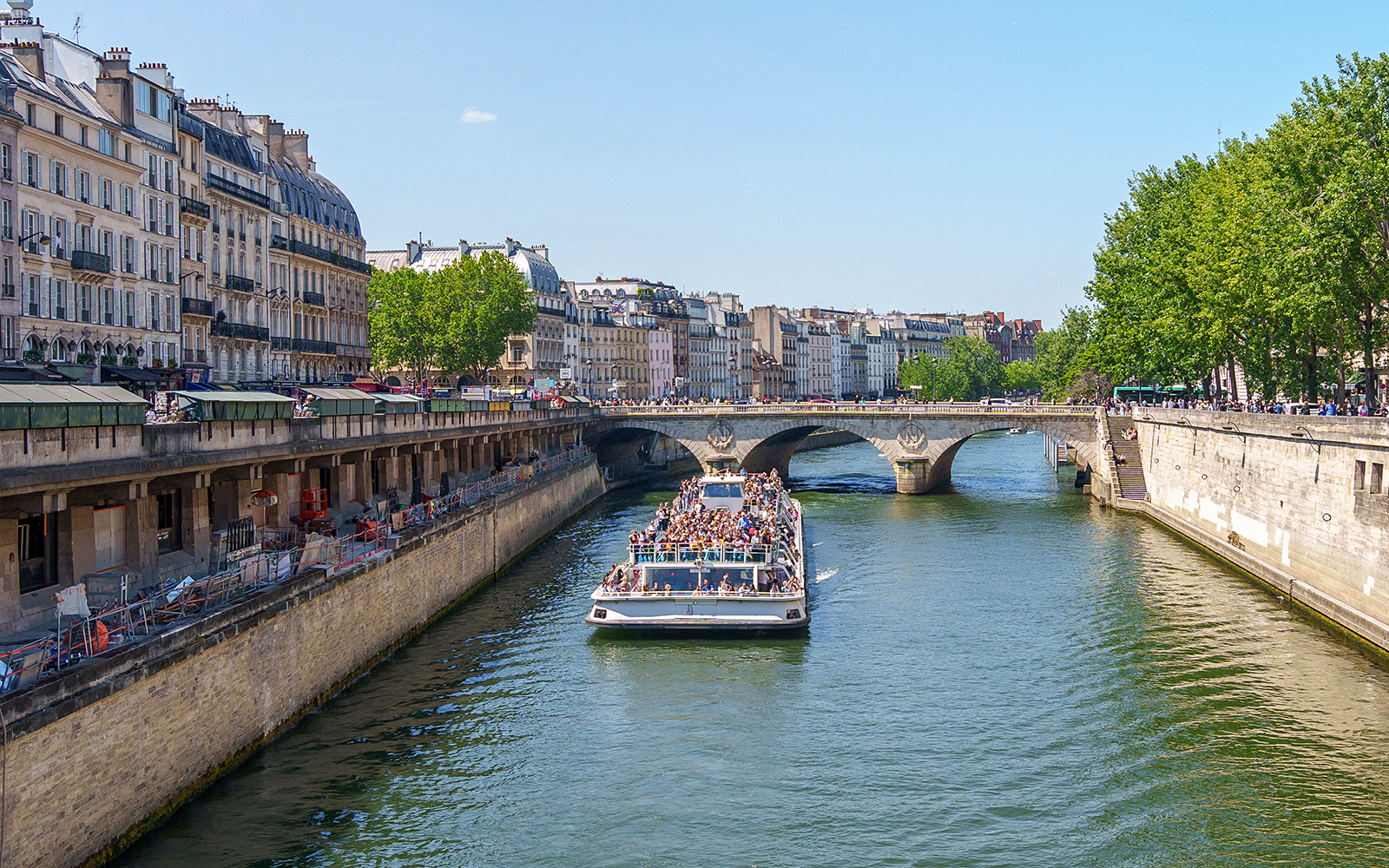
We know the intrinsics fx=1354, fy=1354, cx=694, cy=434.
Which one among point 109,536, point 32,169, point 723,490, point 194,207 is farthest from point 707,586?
point 194,207

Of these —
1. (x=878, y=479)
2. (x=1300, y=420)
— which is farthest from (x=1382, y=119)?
(x=878, y=479)

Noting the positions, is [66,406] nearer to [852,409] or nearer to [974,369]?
[852,409]

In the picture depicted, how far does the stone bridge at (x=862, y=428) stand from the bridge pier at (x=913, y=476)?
0.16 feet

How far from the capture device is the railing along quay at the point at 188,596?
18906mm

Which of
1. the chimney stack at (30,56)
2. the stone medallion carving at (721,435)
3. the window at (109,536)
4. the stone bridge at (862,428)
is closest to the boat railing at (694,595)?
the window at (109,536)

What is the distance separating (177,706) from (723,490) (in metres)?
34.0

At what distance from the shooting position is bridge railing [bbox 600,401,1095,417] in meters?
77.2

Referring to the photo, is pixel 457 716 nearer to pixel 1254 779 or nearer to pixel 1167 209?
pixel 1254 779

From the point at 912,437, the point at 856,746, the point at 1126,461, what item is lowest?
the point at 856,746

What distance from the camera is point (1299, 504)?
3941cm

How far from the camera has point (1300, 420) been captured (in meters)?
38.8

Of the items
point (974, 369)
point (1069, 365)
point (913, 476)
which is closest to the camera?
point (913, 476)

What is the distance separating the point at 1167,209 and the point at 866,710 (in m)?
49.9

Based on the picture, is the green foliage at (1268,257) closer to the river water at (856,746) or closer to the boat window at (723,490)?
the river water at (856,746)
